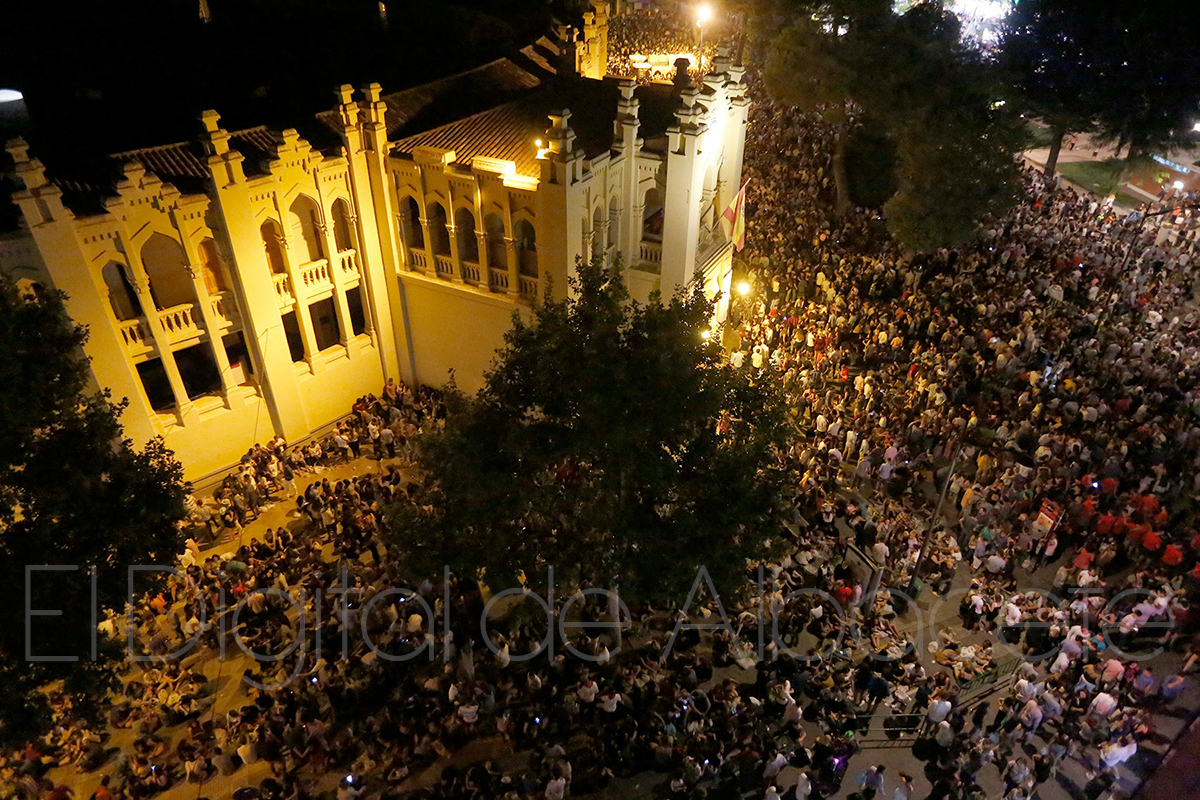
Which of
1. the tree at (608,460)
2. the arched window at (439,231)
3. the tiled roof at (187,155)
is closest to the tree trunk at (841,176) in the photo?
the arched window at (439,231)

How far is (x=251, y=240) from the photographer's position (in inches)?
728

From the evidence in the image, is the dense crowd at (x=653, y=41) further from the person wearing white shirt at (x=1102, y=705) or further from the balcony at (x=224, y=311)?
the person wearing white shirt at (x=1102, y=705)

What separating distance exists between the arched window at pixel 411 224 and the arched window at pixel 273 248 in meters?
3.34

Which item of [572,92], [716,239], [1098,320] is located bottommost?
[1098,320]

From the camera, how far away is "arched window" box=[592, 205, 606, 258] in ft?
66.4

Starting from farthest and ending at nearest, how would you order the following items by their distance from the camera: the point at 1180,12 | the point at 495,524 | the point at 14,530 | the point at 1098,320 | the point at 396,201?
the point at 1180,12 → the point at 1098,320 → the point at 396,201 → the point at 495,524 → the point at 14,530

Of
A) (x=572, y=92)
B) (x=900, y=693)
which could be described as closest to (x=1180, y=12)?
(x=572, y=92)

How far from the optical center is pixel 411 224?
21.6m

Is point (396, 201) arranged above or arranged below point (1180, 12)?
below

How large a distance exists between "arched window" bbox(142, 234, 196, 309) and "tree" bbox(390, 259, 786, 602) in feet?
33.0

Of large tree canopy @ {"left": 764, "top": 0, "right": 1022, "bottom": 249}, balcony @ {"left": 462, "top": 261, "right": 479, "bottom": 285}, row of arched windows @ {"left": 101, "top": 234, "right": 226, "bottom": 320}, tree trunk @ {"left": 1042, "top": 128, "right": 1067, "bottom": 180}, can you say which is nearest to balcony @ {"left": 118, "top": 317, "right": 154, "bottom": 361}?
row of arched windows @ {"left": 101, "top": 234, "right": 226, "bottom": 320}

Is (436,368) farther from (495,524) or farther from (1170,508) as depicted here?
(1170,508)

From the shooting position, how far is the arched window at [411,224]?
21.2 m

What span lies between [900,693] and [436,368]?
51.9 ft
